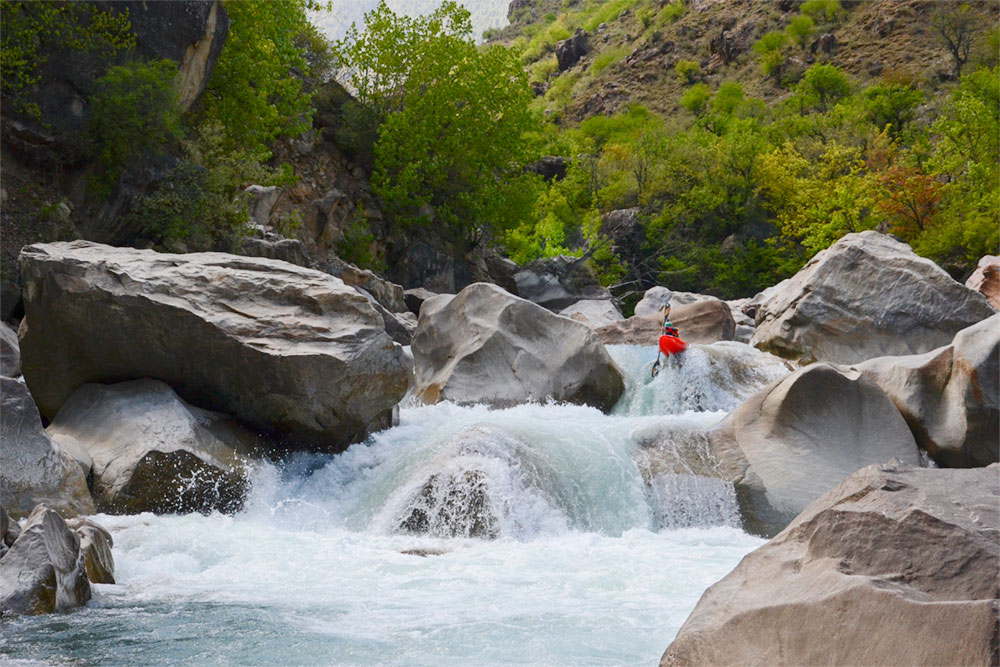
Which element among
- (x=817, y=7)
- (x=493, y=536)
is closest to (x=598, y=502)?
(x=493, y=536)

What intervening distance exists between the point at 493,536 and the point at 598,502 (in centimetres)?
139

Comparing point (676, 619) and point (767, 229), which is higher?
point (767, 229)

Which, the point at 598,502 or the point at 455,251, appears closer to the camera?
the point at 598,502

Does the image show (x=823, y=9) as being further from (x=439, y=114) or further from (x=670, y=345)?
(x=670, y=345)

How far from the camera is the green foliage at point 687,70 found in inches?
2291

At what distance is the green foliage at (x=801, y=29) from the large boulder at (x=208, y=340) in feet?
176

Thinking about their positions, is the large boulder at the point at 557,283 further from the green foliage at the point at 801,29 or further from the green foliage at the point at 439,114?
the green foliage at the point at 801,29

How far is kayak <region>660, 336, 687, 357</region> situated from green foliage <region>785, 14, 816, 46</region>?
48.0 m

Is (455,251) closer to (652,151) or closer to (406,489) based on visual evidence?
(652,151)

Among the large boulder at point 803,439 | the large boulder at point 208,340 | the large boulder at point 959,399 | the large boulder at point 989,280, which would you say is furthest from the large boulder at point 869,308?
the large boulder at point 208,340

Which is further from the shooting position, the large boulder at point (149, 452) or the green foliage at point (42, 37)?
the green foliage at point (42, 37)

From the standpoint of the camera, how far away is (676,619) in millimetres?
5586

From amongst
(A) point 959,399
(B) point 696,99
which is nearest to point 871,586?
(A) point 959,399

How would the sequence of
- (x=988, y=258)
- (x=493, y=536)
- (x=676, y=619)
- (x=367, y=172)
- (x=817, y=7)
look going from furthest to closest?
(x=817, y=7) < (x=367, y=172) < (x=988, y=258) < (x=493, y=536) < (x=676, y=619)
